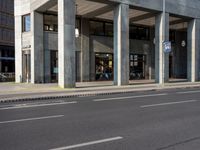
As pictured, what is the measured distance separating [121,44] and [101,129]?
722 inches

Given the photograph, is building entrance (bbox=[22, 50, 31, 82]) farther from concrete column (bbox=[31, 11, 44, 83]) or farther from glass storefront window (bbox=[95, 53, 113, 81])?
glass storefront window (bbox=[95, 53, 113, 81])

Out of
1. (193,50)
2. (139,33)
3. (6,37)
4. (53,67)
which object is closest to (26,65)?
(53,67)

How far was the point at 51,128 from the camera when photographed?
8.05 metres

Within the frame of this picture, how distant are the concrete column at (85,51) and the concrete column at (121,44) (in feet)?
19.6

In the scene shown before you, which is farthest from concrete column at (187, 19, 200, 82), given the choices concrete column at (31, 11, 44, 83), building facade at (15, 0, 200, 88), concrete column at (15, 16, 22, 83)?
concrete column at (15, 16, 22, 83)

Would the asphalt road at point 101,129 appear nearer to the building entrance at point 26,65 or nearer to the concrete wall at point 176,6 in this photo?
the concrete wall at point 176,6

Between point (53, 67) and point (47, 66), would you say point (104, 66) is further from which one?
point (47, 66)

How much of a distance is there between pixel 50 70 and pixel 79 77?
3.46m

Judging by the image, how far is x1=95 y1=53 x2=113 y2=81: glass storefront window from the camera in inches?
1299

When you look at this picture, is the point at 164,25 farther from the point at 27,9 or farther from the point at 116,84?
the point at 27,9

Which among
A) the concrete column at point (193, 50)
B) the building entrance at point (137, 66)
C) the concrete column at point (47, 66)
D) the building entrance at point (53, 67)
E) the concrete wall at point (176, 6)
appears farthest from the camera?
the building entrance at point (137, 66)

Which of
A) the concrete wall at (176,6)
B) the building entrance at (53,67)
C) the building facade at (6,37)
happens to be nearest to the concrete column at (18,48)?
the building entrance at (53,67)

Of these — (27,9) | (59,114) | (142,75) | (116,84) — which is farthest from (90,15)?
(59,114)

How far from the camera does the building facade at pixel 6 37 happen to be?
7306 cm
